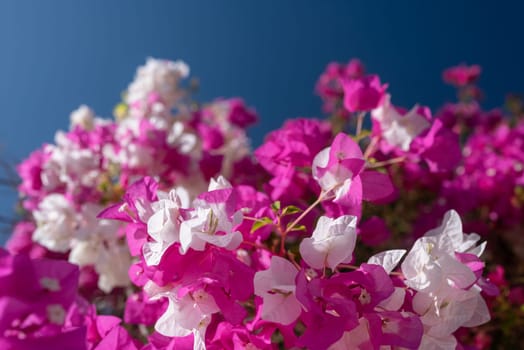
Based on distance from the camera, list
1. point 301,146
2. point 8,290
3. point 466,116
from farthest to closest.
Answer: point 466,116
point 301,146
point 8,290

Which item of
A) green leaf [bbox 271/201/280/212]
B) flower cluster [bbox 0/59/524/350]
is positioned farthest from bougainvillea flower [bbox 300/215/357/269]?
green leaf [bbox 271/201/280/212]

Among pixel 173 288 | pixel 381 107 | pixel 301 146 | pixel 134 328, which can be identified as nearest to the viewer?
pixel 173 288

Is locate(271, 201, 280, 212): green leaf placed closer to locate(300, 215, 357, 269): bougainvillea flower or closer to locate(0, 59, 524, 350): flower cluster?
locate(0, 59, 524, 350): flower cluster

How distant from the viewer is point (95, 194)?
1.15 m

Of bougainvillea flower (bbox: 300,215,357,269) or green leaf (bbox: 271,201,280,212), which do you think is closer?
bougainvillea flower (bbox: 300,215,357,269)

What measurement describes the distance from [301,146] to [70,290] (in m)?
0.36

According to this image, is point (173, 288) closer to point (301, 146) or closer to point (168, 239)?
point (168, 239)

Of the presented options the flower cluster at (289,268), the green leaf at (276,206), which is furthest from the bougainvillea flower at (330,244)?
the green leaf at (276,206)

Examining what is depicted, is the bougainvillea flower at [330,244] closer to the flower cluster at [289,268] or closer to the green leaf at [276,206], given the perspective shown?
the flower cluster at [289,268]

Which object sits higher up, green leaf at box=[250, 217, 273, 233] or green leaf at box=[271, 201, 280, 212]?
green leaf at box=[271, 201, 280, 212]

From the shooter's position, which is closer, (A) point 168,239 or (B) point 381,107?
(A) point 168,239

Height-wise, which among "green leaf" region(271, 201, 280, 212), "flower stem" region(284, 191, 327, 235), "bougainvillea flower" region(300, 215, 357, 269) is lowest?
"bougainvillea flower" region(300, 215, 357, 269)

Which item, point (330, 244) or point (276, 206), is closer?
point (330, 244)

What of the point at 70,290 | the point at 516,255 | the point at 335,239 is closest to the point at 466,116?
the point at 516,255
